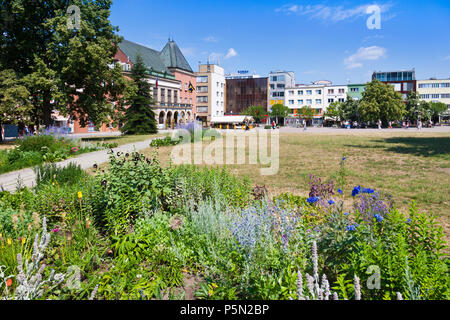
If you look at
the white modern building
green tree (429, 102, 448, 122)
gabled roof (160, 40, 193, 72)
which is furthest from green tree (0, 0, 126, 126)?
the white modern building

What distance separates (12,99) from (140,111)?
53.4 feet

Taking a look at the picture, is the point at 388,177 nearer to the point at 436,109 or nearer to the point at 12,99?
the point at 12,99

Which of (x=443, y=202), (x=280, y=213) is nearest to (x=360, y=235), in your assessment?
(x=280, y=213)

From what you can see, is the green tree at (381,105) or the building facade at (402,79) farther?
the building facade at (402,79)

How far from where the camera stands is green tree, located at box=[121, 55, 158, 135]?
3469 centimetres

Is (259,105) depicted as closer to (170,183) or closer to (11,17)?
(11,17)

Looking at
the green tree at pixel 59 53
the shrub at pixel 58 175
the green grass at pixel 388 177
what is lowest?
the green grass at pixel 388 177

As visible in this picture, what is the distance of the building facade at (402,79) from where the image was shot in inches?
3558

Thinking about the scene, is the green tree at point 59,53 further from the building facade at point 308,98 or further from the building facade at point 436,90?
the building facade at point 436,90

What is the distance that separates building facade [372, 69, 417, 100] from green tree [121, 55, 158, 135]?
80.9 meters

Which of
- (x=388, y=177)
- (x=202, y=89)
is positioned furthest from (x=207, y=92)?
(x=388, y=177)

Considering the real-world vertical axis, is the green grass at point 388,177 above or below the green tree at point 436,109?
below

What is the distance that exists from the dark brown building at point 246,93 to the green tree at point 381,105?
45958 mm

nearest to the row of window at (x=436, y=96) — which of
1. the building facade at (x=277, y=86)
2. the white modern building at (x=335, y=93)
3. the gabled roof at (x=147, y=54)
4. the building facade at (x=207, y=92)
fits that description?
the white modern building at (x=335, y=93)
